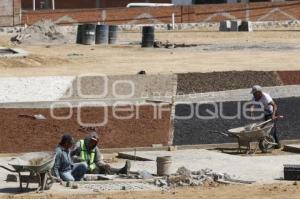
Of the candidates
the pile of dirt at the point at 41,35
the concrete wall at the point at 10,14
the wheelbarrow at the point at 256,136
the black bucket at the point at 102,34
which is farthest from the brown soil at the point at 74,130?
the concrete wall at the point at 10,14

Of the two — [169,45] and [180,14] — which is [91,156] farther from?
[180,14]

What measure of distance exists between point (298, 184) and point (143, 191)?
3.11m

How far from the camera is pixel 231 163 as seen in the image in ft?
70.1

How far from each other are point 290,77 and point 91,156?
17219 millimetres

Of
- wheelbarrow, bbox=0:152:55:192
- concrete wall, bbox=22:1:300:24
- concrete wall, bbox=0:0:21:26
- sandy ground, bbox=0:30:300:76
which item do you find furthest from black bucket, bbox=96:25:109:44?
wheelbarrow, bbox=0:152:55:192

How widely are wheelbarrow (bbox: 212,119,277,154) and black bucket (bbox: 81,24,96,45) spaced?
30.7 meters

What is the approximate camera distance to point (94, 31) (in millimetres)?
53812

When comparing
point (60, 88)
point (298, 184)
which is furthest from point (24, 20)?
point (298, 184)

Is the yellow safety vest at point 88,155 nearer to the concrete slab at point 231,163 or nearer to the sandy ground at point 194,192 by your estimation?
the sandy ground at point 194,192

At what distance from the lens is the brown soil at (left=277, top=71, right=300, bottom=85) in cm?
3434

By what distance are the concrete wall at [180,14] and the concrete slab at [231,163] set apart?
45.5 meters

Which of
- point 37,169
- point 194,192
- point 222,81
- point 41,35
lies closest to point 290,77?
point 222,81

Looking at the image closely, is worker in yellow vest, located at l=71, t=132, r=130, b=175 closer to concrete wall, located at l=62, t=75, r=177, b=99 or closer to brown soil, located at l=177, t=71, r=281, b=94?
concrete wall, located at l=62, t=75, r=177, b=99

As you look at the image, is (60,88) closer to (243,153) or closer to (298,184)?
(243,153)
